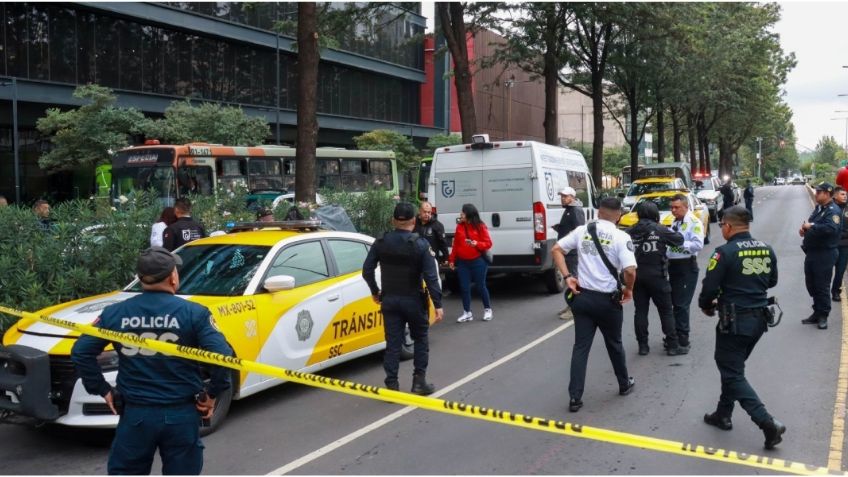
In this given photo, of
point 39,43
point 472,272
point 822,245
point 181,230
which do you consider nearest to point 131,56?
point 39,43

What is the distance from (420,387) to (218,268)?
215 cm

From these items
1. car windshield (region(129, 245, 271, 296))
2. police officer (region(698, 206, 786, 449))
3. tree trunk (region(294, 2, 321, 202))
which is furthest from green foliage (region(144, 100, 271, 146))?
police officer (region(698, 206, 786, 449))

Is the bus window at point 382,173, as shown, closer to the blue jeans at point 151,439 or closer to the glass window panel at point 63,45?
the glass window panel at point 63,45

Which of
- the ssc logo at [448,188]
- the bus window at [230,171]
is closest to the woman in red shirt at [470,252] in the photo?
the ssc logo at [448,188]

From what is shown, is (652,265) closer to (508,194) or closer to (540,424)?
(508,194)

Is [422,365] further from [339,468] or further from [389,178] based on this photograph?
[389,178]

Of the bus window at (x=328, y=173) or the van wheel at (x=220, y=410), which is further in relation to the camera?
the bus window at (x=328, y=173)

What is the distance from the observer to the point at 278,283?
6.02 metres

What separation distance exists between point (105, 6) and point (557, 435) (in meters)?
29.9

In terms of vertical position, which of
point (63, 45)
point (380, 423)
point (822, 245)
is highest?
point (63, 45)

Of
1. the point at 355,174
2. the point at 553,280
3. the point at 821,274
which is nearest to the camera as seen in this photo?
the point at 821,274

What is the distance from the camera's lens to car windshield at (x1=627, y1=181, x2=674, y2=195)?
75.2 feet

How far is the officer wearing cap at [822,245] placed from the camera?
8992 mm

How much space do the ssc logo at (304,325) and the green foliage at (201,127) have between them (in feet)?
71.7
